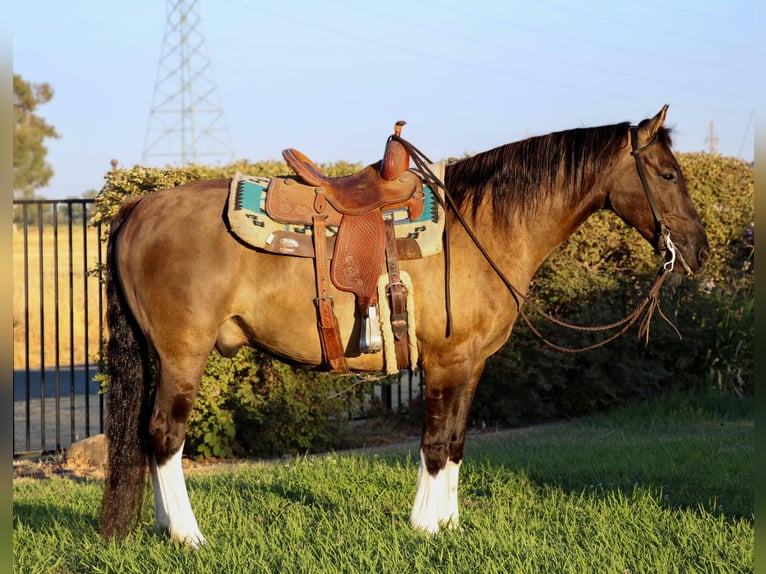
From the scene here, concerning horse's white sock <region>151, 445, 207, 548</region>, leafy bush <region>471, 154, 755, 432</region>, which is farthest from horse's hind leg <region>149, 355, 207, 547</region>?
leafy bush <region>471, 154, 755, 432</region>

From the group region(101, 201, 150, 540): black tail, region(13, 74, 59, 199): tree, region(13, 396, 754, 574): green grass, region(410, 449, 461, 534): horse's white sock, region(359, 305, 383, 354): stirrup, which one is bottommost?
region(13, 396, 754, 574): green grass

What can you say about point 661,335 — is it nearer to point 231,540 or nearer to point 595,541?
point 595,541

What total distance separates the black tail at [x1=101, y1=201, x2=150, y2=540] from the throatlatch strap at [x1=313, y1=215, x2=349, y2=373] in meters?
0.99

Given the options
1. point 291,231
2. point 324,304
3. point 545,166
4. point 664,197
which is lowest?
point 324,304

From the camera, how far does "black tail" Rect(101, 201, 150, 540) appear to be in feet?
14.0

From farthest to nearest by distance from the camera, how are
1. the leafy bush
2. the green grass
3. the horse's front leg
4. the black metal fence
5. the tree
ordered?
the tree
the leafy bush
the black metal fence
the horse's front leg
the green grass

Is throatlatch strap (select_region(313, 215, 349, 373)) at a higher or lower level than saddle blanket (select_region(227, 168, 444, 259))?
lower

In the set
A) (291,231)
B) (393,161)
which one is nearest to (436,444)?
(291,231)

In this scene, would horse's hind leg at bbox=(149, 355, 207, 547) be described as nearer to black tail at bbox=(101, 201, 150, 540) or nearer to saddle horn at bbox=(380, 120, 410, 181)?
black tail at bbox=(101, 201, 150, 540)

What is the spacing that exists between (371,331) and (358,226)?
20.8 inches

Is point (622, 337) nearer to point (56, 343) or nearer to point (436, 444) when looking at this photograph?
point (436, 444)

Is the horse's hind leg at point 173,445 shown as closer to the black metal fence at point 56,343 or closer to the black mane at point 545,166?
the black metal fence at point 56,343

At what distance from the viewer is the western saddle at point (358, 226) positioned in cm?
421

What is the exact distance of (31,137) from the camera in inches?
1598
